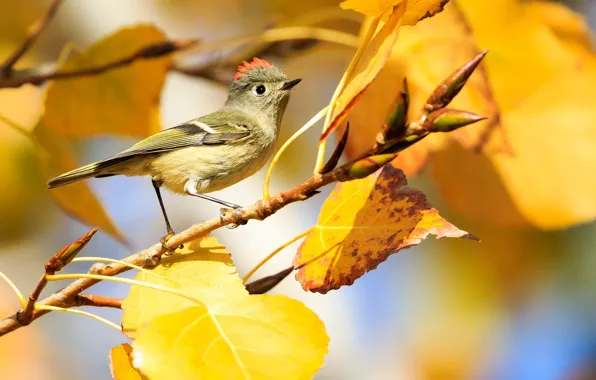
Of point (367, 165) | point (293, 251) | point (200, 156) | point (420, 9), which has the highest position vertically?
point (420, 9)

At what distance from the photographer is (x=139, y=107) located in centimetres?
154

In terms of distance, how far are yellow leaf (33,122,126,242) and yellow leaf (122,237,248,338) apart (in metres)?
0.46

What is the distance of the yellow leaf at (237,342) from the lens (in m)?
0.82

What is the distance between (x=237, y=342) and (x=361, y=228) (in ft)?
0.71

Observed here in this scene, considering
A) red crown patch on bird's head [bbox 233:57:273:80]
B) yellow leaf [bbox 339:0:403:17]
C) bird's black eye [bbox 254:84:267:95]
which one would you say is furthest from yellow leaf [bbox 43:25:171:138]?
yellow leaf [bbox 339:0:403:17]

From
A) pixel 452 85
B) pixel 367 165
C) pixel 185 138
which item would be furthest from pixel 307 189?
pixel 185 138

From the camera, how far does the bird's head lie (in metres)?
1.99

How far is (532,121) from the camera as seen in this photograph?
164 cm

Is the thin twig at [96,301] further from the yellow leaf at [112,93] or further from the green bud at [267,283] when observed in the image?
the yellow leaf at [112,93]

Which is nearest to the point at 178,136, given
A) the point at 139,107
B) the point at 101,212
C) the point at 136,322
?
the point at 139,107

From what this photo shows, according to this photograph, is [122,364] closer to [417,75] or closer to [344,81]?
[344,81]

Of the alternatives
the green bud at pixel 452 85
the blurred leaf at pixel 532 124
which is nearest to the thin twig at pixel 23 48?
the blurred leaf at pixel 532 124

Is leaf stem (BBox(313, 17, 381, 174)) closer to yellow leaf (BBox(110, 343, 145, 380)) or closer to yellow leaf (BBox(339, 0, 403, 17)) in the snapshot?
yellow leaf (BBox(339, 0, 403, 17))

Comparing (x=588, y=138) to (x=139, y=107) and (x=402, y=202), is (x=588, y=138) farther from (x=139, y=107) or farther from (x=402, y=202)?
(x=139, y=107)
